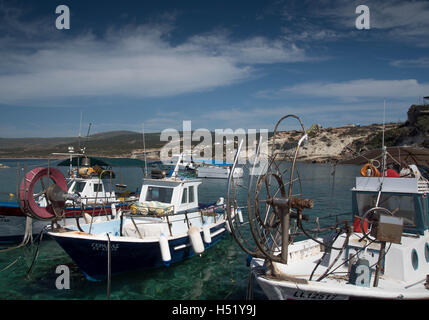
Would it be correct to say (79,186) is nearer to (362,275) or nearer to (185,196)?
(185,196)

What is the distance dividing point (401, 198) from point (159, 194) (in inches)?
396

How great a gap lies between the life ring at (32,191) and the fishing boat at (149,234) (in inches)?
44.2

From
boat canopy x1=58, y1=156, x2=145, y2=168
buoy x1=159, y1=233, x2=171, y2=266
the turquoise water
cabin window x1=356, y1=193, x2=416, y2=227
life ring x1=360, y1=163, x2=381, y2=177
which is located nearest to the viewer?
cabin window x1=356, y1=193, x2=416, y2=227

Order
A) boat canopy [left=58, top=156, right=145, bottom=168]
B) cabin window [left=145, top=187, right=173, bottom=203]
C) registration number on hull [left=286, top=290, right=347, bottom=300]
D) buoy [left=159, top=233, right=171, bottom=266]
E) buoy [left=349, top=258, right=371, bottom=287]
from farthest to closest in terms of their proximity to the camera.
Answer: boat canopy [left=58, top=156, right=145, bottom=168]
cabin window [left=145, top=187, right=173, bottom=203]
buoy [left=159, top=233, right=171, bottom=266]
buoy [left=349, top=258, right=371, bottom=287]
registration number on hull [left=286, top=290, right=347, bottom=300]

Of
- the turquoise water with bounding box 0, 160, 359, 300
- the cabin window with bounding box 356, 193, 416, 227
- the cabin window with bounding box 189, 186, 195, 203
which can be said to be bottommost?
the turquoise water with bounding box 0, 160, 359, 300

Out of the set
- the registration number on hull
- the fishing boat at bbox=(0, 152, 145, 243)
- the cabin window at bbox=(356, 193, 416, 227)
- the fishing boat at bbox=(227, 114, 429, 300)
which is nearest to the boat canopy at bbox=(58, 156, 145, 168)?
the fishing boat at bbox=(0, 152, 145, 243)

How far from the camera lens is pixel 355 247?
349 inches

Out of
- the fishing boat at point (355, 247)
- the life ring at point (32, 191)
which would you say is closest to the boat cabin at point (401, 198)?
the fishing boat at point (355, 247)

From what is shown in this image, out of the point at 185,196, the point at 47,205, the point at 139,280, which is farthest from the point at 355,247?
the point at 47,205

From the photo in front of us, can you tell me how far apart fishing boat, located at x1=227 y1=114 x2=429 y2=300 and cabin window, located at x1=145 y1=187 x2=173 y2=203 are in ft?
21.9

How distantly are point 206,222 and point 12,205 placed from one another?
9.92 meters

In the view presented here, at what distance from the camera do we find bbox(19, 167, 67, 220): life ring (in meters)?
9.41

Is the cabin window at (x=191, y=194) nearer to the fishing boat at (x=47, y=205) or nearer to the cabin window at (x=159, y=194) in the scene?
the cabin window at (x=159, y=194)

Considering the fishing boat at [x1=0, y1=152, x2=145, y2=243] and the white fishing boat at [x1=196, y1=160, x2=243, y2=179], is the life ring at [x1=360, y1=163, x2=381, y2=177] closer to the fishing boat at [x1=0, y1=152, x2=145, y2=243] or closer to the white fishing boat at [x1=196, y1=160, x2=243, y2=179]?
the fishing boat at [x1=0, y1=152, x2=145, y2=243]
